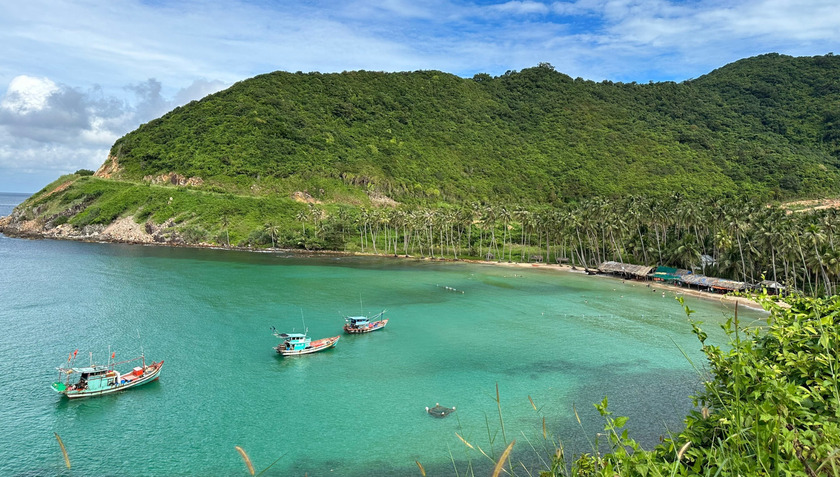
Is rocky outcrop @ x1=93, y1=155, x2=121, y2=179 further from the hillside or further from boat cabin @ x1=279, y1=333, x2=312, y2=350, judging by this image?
boat cabin @ x1=279, y1=333, x2=312, y2=350

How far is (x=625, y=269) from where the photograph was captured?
8025 centimetres

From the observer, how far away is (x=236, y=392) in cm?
3191

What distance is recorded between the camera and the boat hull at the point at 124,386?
1202 inches

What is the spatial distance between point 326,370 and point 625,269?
6023 centimetres

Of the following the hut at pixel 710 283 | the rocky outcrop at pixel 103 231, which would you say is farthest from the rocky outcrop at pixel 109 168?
the hut at pixel 710 283

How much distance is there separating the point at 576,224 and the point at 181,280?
65.0 metres

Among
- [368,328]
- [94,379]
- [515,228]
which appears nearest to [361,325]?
[368,328]

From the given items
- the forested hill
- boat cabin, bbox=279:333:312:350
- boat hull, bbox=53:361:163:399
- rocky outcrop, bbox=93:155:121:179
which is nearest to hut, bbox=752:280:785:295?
boat cabin, bbox=279:333:312:350

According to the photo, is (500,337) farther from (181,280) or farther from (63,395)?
(181,280)

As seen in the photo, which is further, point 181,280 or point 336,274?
point 336,274

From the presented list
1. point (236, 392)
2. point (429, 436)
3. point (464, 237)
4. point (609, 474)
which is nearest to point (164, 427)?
point (236, 392)

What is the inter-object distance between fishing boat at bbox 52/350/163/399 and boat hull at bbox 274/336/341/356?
8.87 m

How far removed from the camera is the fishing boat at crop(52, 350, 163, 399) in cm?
3062

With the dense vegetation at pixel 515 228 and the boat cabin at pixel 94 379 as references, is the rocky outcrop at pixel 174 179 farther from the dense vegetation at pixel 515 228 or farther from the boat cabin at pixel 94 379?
the boat cabin at pixel 94 379
